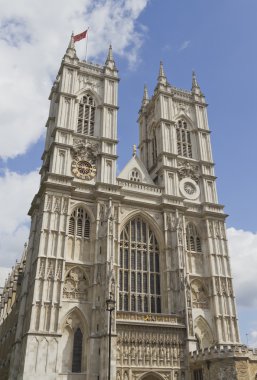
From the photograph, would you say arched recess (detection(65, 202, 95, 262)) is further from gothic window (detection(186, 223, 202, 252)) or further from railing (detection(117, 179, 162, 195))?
gothic window (detection(186, 223, 202, 252))

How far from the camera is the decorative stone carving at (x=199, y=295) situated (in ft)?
114

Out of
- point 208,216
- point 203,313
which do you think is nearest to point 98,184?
point 208,216

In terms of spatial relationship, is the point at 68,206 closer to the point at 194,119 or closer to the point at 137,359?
the point at 137,359

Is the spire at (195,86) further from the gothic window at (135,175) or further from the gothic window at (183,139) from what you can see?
the gothic window at (135,175)

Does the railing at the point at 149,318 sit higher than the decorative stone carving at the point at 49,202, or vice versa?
the decorative stone carving at the point at 49,202

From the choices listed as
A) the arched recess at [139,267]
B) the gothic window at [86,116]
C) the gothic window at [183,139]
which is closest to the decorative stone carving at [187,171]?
the gothic window at [183,139]

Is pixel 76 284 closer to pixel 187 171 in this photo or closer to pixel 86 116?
pixel 187 171

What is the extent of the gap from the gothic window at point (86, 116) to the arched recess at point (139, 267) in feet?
32.8

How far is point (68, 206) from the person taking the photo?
111ft

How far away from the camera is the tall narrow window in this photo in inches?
1139

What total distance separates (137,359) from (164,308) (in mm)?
5496

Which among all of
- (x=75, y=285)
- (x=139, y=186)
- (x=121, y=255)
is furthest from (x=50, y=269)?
(x=139, y=186)

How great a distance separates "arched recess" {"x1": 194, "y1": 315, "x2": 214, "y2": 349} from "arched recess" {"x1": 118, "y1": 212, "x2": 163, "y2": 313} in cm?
349

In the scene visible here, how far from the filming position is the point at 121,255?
3453cm
